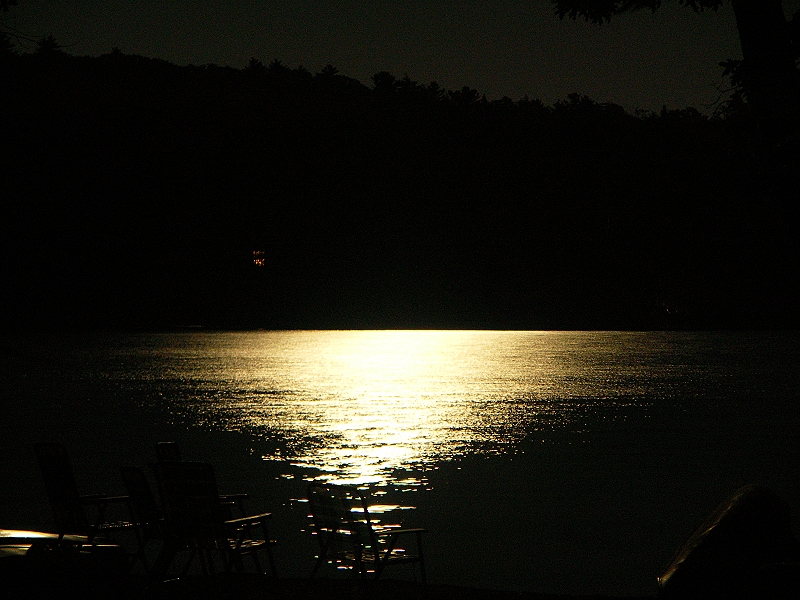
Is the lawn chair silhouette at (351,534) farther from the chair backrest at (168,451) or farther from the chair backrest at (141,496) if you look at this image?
the chair backrest at (168,451)

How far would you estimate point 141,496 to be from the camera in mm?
5871

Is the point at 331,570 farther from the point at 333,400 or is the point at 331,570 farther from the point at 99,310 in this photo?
the point at 99,310

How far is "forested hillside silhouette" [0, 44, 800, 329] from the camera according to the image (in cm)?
11019

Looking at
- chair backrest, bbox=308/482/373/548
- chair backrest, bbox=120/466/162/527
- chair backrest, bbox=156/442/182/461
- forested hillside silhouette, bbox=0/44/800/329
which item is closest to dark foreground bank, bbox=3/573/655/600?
chair backrest, bbox=308/482/373/548

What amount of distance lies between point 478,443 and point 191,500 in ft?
41.1

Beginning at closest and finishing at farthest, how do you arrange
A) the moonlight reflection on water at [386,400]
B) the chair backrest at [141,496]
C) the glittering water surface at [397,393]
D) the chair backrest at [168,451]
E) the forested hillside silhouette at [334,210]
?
the chair backrest at [141,496], the chair backrest at [168,451], the moonlight reflection on water at [386,400], the glittering water surface at [397,393], the forested hillside silhouette at [334,210]

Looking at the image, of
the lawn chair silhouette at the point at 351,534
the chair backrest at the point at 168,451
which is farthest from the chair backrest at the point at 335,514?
the chair backrest at the point at 168,451

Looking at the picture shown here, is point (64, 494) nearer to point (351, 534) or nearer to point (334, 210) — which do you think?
point (351, 534)

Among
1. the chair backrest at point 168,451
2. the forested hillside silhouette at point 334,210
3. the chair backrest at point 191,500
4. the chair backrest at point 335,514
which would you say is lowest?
the chair backrest at point 335,514

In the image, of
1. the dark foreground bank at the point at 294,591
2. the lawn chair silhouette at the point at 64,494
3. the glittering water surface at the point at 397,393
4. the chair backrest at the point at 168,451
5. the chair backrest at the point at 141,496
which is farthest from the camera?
the glittering water surface at the point at 397,393

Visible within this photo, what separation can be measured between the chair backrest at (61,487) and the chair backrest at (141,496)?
0.31 meters

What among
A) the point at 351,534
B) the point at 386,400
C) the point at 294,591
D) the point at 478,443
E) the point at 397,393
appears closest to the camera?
the point at 351,534

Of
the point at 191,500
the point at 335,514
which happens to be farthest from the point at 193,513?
the point at 335,514

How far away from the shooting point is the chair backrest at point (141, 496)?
582cm
